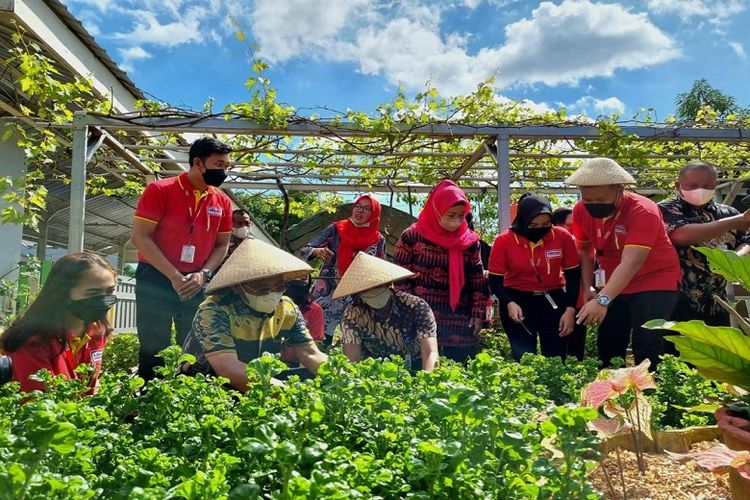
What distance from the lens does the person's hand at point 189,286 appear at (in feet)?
9.82

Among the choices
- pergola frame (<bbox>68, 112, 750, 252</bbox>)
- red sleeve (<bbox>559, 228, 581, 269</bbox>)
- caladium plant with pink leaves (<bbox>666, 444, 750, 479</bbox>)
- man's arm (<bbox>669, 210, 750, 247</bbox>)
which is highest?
pergola frame (<bbox>68, 112, 750, 252</bbox>)

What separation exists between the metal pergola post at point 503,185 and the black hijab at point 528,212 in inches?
53.5

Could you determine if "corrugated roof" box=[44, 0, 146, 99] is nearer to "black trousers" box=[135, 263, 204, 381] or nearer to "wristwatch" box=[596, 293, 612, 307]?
"black trousers" box=[135, 263, 204, 381]

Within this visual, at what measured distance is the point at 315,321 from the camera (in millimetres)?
3992

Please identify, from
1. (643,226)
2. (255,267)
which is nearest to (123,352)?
(255,267)

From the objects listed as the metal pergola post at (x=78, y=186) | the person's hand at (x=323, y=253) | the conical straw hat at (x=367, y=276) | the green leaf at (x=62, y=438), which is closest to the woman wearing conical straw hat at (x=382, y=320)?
the conical straw hat at (x=367, y=276)

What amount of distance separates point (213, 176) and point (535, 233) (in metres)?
1.99

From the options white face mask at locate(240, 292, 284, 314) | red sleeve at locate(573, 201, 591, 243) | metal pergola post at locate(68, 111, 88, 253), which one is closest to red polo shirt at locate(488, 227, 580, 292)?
red sleeve at locate(573, 201, 591, 243)

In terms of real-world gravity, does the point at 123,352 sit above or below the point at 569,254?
below

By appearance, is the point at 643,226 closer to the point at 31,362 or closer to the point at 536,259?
the point at 536,259

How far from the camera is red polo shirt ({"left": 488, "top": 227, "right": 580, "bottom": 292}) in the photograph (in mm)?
3490

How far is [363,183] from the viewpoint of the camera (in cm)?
805

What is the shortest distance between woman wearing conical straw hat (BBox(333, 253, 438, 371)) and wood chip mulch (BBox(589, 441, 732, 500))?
4.03 ft

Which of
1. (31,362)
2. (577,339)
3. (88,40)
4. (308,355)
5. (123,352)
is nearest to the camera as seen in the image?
(31,362)
